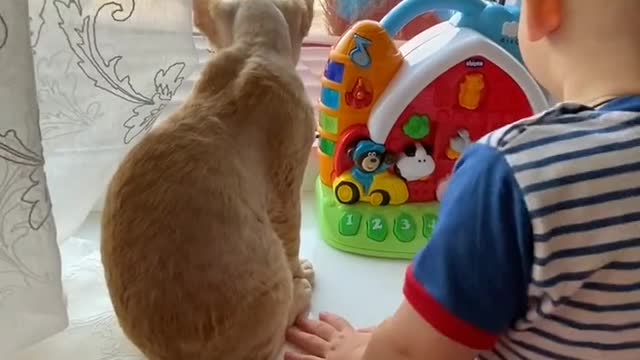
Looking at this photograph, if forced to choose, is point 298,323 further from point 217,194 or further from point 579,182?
point 579,182

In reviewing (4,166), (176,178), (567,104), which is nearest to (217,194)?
(176,178)

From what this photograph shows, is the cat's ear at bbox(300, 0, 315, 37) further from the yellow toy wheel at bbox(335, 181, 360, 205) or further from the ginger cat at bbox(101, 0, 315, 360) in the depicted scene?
the yellow toy wheel at bbox(335, 181, 360, 205)

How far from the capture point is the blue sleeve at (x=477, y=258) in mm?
542

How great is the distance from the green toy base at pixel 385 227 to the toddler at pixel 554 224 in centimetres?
37

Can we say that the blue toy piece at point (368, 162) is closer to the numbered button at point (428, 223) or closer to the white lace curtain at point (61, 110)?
the numbered button at point (428, 223)

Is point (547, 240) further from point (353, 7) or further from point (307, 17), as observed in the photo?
point (353, 7)

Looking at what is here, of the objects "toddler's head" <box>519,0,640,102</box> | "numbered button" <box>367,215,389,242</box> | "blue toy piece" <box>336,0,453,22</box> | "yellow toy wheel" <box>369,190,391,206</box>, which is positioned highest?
"toddler's head" <box>519,0,640,102</box>

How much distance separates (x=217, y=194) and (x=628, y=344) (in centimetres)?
30

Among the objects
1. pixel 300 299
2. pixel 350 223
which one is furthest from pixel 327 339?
pixel 350 223

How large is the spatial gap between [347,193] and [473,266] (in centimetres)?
42

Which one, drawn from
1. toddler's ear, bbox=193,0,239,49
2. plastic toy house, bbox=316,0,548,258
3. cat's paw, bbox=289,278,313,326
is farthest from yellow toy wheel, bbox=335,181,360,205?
toddler's ear, bbox=193,0,239,49

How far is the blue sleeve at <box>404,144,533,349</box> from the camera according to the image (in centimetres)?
54

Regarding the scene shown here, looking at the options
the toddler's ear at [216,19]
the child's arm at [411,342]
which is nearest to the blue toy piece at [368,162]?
the toddler's ear at [216,19]

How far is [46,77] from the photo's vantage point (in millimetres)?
755
